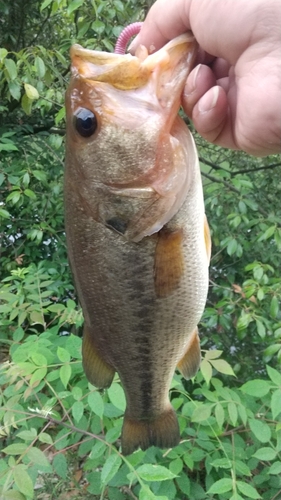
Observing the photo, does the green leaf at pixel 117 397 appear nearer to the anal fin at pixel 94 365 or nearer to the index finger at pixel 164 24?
the anal fin at pixel 94 365

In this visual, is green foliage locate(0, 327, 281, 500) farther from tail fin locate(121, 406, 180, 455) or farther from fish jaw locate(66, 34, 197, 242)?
fish jaw locate(66, 34, 197, 242)

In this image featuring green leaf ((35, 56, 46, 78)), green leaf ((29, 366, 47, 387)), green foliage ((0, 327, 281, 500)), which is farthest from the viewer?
green leaf ((35, 56, 46, 78))

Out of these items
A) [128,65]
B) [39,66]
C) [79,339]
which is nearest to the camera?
[128,65]

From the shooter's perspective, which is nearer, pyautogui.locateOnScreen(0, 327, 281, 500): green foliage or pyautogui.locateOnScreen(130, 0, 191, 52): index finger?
pyautogui.locateOnScreen(130, 0, 191, 52): index finger

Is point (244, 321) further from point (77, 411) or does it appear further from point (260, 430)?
point (77, 411)

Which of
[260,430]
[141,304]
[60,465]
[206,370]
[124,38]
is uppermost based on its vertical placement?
[124,38]

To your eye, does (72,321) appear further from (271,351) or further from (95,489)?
(271,351)

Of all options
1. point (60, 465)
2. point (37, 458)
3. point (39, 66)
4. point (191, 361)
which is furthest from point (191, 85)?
point (39, 66)

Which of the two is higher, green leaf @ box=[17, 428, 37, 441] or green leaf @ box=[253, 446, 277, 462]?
green leaf @ box=[17, 428, 37, 441]

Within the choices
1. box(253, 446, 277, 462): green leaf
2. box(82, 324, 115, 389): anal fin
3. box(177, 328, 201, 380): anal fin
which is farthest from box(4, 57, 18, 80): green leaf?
box(253, 446, 277, 462): green leaf

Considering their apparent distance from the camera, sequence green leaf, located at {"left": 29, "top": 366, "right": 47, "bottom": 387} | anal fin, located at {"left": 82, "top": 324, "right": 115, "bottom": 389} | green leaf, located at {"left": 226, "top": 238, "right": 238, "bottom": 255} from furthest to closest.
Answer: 1. green leaf, located at {"left": 226, "top": 238, "right": 238, "bottom": 255}
2. green leaf, located at {"left": 29, "top": 366, "right": 47, "bottom": 387}
3. anal fin, located at {"left": 82, "top": 324, "right": 115, "bottom": 389}
